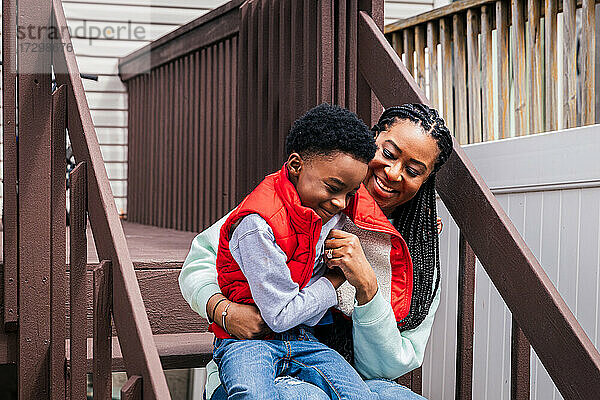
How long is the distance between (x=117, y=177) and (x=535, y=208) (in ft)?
12.3

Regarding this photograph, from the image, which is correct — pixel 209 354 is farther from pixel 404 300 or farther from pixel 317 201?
pixel 317 201

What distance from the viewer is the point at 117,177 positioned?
5.84 metres

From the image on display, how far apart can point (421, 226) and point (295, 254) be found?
411 mm

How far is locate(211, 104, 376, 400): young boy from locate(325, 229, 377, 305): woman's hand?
0.04m

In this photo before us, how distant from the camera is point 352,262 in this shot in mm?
1634

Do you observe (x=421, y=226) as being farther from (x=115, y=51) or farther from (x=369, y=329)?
(x=115, y=51)

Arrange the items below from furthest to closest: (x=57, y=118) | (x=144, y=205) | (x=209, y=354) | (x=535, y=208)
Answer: (x=144, y=205), (x=535, y=208), (x=209, y=354), (x=57, y=118)

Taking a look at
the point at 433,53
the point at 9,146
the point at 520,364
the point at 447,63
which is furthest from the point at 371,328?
the point at 433,53

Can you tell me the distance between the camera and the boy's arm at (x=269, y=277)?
155cm

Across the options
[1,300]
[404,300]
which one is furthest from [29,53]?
[404,300]

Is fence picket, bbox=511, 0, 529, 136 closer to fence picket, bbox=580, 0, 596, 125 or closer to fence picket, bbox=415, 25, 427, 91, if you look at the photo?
fence picket, bbox=580, 0, 596, 125

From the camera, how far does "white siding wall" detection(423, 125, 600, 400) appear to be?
103 inches

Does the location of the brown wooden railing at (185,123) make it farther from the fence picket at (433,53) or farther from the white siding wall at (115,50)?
the fence picket at (433,53)

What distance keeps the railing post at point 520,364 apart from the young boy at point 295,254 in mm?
401
